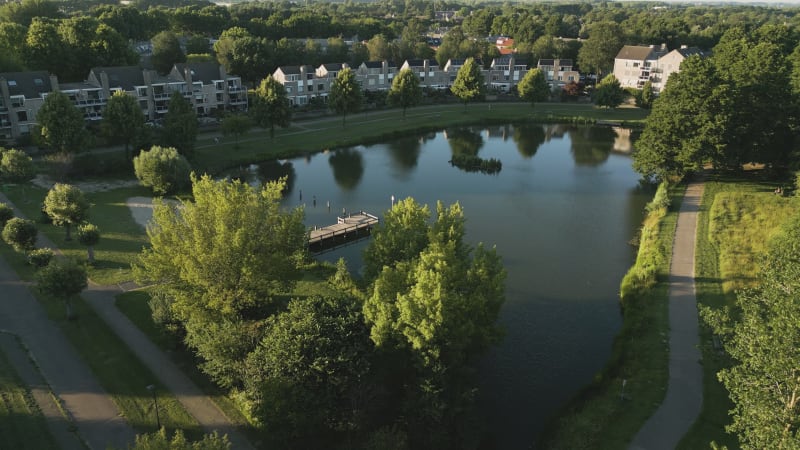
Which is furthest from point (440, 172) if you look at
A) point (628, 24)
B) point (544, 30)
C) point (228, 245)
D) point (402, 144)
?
point (628, 24)

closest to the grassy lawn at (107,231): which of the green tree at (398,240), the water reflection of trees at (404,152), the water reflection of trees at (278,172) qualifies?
the water reflection of trees at (278,172)

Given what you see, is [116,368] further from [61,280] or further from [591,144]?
[591,144]

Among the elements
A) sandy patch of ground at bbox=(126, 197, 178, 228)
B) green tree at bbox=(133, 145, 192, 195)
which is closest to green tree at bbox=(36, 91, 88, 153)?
green tree at bbox=(133, 145, 192, 195)

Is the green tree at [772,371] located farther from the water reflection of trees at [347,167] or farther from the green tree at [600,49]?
the green tree at [600,49]

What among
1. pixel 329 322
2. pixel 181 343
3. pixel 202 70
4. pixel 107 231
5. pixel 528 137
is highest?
pixel 202 70

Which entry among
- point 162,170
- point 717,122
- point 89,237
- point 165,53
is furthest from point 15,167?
point 717,122
